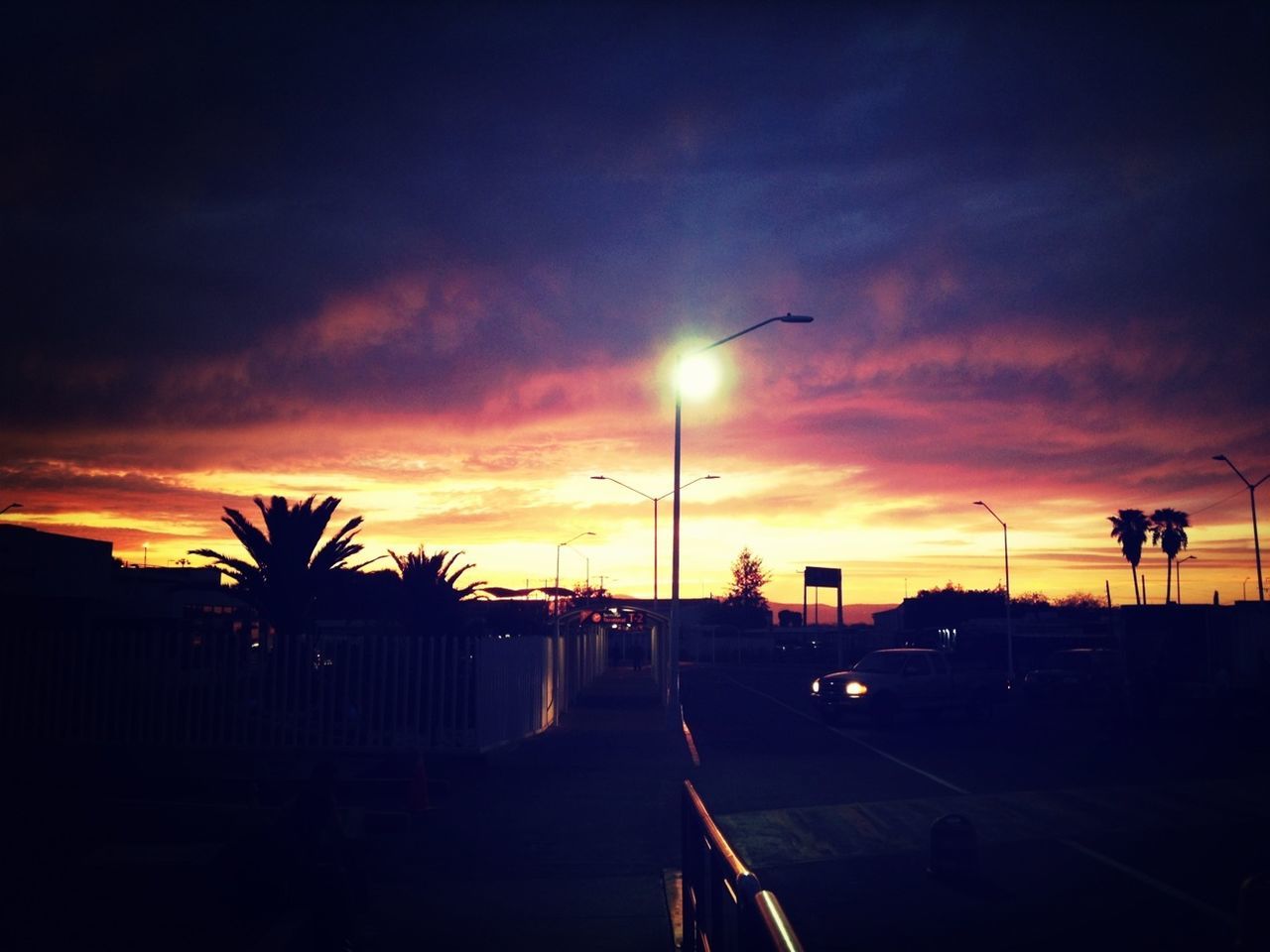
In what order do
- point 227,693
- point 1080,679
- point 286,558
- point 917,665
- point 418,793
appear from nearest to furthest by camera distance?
point 418,793, point 227,693, point 286,558, point 917,665, point 1080,679


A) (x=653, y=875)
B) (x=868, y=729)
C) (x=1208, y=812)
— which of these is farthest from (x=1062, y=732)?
(x=653, y=875)

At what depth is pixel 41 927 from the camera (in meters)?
8.09

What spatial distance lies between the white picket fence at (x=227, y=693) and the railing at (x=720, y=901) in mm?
12249

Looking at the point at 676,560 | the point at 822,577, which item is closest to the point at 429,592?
the point at 676,560

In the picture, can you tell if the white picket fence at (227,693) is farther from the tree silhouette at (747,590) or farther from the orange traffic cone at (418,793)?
the tree silhouette at (747,590)

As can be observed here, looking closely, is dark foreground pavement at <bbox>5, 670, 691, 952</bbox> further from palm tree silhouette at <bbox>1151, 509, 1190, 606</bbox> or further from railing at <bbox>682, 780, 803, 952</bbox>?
palm tree silhouette at <bbox>1151, 509, 1190, 606</bbox>

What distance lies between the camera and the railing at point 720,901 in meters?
3.42

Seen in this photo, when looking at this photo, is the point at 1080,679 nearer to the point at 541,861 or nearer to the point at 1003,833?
the point at 1003,833

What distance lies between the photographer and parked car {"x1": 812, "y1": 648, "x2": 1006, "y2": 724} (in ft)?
96.0

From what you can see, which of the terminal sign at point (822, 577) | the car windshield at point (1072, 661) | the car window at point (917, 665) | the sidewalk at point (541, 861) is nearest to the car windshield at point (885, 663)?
the car window at point (917, 665)

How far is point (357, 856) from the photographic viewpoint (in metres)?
8.91

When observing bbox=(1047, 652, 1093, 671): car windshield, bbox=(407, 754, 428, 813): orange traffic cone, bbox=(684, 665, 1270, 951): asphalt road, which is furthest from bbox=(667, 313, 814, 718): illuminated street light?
bbox=(1047, 652, 1093, 671): car windshield

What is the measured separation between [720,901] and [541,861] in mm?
5867

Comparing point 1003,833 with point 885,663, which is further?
point 885,663
